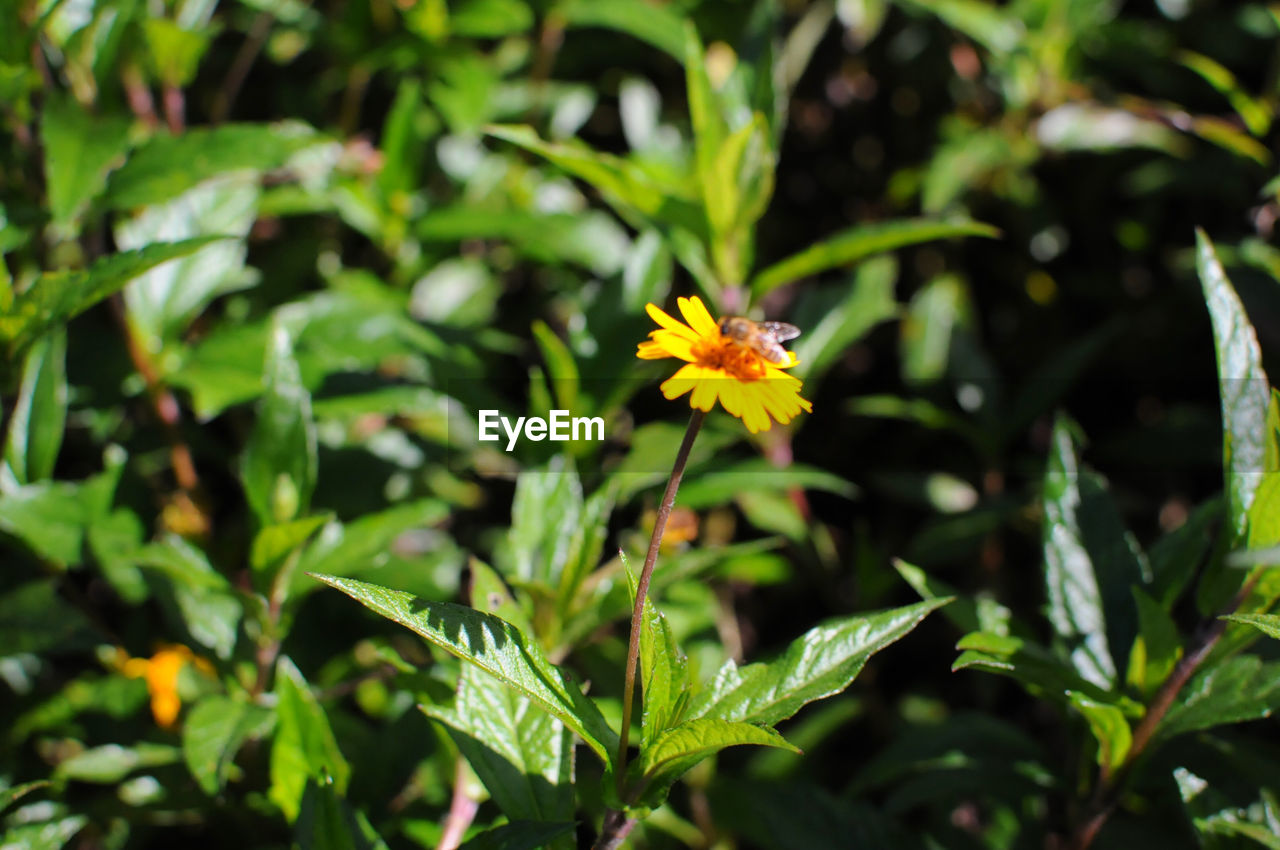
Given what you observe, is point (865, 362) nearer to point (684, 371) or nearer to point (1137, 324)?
point (1137, 324)

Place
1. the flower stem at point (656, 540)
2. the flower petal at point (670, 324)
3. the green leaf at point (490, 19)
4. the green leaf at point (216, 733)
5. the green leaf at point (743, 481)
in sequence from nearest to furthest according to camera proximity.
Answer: the flower stem at point (656, 540)
the flower petal at point (670, 324)
the green leaf at point (216, 733)
the green leaf at point (743, 481)
the green leaf at point (490, 19)

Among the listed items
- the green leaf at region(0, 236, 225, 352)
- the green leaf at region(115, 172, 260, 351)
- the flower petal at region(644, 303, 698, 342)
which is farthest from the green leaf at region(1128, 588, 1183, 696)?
the green leaf at region(115, 172, 260, 351)

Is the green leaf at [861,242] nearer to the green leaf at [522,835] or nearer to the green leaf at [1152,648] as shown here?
the green leaf at [1152,648]

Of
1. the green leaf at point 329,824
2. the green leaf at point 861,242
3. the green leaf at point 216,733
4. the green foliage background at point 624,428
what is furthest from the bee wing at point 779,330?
the green leaf at point 216,733

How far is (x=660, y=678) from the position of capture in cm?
99

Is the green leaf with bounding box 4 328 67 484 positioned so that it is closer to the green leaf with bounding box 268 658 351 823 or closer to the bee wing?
the green leaf with bounding box 268 658 351 823

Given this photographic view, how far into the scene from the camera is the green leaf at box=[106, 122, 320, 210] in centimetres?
148

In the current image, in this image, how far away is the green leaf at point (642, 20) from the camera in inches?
77.3

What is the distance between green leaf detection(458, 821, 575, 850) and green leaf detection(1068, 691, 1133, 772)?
2.02 feet

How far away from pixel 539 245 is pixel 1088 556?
1165 mm

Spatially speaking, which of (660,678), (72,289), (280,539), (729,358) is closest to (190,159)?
(72,289)

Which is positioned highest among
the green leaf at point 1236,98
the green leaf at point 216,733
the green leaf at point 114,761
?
the green leaf at point 1236,98

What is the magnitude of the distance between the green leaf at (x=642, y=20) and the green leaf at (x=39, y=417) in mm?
1215

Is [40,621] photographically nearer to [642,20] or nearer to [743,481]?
[743,481]
